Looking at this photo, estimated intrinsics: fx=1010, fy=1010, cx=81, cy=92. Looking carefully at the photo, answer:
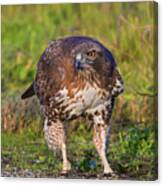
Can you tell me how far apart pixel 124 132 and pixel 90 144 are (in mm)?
145

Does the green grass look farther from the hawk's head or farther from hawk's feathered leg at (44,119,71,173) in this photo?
the hawk's head

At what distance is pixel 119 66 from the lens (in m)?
3.99

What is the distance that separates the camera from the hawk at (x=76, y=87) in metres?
3.99

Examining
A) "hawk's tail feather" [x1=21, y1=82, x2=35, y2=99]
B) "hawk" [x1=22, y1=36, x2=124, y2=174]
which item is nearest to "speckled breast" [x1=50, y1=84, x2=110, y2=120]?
"hawk" [x1=22, y1=36, x2=124, y2=174]

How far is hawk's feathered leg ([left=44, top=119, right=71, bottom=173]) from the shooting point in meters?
4.03

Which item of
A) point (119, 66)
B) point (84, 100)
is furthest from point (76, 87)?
point (119, 66)

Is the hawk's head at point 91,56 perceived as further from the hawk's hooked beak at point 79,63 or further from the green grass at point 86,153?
the green grass at point 86,153

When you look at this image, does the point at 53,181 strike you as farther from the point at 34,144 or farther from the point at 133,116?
the point at 133,116

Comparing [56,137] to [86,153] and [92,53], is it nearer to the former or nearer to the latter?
[86,153]

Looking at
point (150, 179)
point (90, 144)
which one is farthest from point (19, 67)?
point (150, 179)

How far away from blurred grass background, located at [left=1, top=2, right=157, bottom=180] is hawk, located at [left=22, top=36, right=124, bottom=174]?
0.03 metres

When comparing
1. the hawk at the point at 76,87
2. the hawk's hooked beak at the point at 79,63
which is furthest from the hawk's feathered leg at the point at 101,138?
the hawk's hooked beak at the point at 79,63

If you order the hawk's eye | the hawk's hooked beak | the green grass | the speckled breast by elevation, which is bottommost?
the green grass

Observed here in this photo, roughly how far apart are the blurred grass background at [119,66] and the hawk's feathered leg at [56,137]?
25 millimetres
